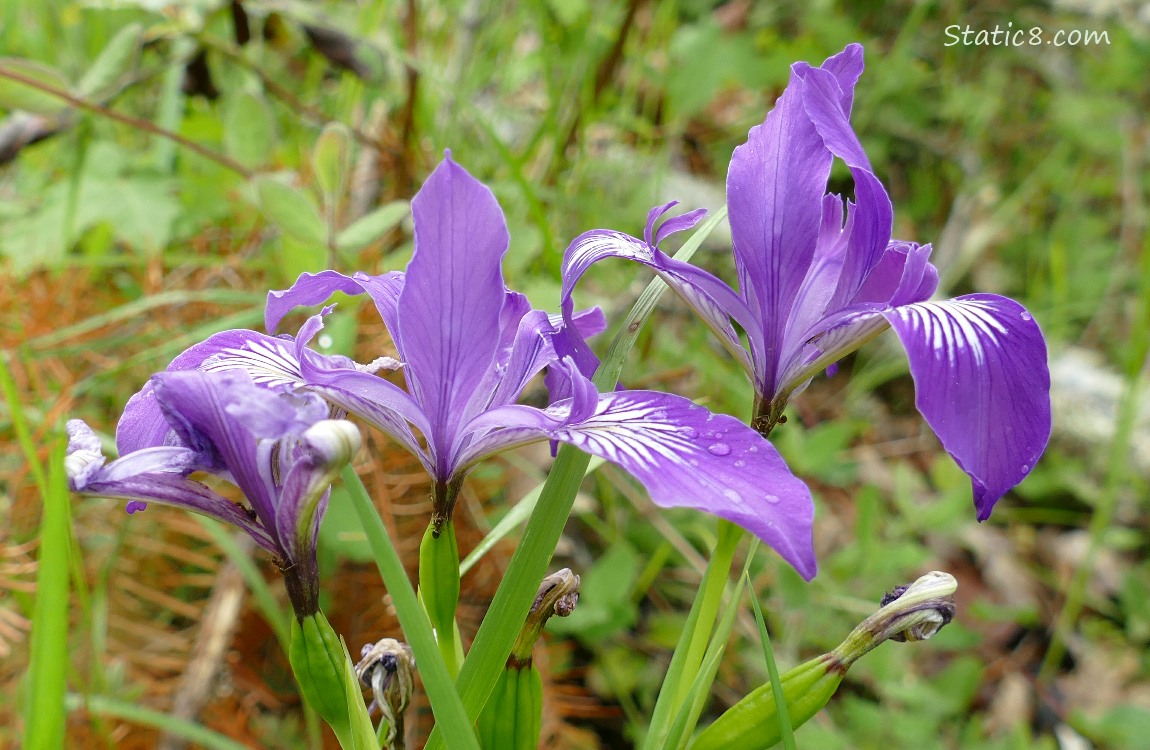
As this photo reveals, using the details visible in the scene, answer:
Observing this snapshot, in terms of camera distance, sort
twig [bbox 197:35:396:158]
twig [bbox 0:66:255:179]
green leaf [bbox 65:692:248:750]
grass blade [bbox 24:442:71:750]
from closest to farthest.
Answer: grass blade [bbox 24:442:71:750] < green leaf [bbox 65:692:248:750] < twig [bbox 0:66:255:179] < twig [bbox 197:35:396:158]

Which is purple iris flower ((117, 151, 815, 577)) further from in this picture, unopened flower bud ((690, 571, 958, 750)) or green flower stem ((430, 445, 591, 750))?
unopened flower bud ((690, 571, 958, 750))

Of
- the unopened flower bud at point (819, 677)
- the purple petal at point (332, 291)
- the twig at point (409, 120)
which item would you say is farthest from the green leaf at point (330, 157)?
the unopened flower bud at point (819, 677)

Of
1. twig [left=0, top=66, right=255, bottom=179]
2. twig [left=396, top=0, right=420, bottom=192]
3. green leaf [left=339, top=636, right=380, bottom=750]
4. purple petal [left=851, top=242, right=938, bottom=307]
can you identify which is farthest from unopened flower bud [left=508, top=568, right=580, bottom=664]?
twig [left=396, top=0, right=420, bottom=192]

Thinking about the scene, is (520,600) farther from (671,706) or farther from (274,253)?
(274,253)

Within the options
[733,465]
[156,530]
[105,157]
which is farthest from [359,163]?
[733,465]

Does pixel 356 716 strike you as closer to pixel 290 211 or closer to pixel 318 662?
pixel 318 662

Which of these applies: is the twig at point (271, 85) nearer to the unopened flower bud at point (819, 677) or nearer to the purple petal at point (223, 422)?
the purple petal at point (223, 422)
